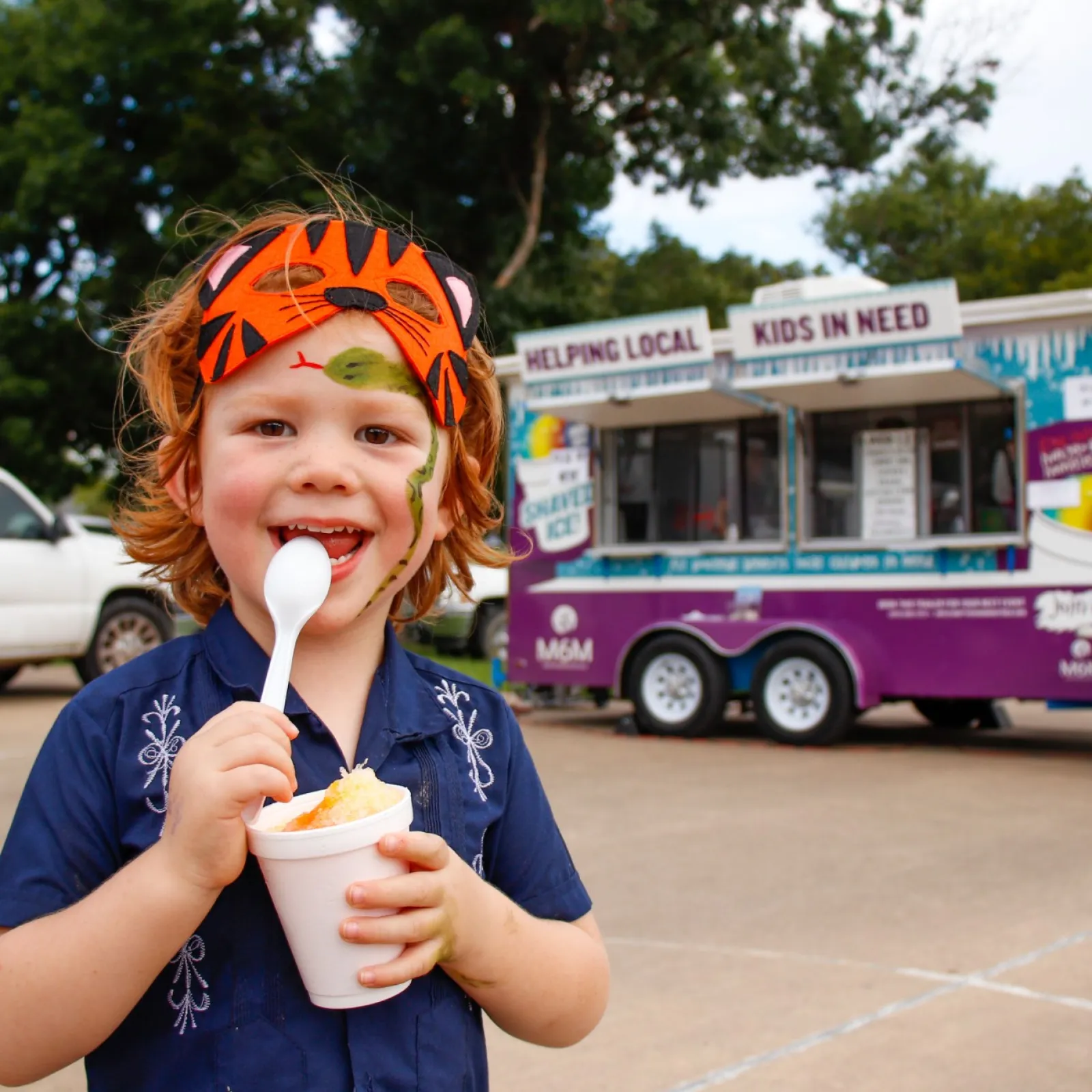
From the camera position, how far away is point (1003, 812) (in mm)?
7410

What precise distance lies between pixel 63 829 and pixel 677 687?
950 cm

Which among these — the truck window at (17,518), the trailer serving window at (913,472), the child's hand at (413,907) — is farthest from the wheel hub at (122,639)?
the child's hand at (413,907)

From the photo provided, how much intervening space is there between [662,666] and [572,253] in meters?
12.4

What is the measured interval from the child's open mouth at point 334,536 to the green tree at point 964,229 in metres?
27.0

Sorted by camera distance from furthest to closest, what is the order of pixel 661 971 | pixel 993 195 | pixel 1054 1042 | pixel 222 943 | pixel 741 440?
pixel 993 195
pixel 741 440
pixel 661 971
pixel 1054 1042
pixel 222 943

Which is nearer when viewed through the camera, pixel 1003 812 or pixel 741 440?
pixel 1003 812

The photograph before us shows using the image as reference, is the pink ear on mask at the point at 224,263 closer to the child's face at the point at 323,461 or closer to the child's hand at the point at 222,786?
the child's face at the point at 323,461

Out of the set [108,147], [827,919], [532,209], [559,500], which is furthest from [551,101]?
[827,919]

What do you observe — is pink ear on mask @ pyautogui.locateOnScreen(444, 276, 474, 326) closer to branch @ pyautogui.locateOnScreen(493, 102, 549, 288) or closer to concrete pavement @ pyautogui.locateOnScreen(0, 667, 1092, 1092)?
concrete pavement @ pyautogui.locateOnScreen(0, 667, 1092, 1092)

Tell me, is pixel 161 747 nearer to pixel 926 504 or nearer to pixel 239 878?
A: pixel 239 878

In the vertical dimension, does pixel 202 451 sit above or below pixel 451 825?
above

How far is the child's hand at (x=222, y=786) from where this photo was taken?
4.32 ft

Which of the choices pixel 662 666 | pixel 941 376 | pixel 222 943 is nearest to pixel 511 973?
pixel 222 943

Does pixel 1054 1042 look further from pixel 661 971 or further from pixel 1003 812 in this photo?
pixel 1003 812
